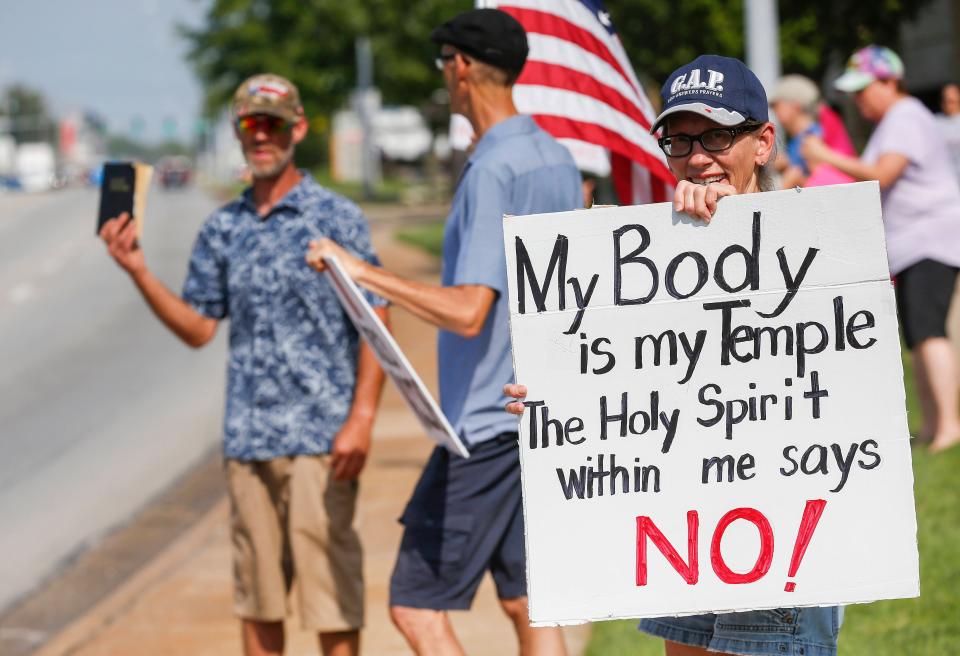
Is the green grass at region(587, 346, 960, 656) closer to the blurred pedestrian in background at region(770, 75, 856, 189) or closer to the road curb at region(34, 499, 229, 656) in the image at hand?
the blurred pedestrian in background at region(770, 75, 856, 189)

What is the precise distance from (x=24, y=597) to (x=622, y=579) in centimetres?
462

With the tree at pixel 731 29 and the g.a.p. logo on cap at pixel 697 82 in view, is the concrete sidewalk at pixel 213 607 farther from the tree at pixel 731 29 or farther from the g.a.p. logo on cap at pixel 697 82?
the tree at pixel 731 29

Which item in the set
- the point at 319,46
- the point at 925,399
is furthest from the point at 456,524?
the point at 319,46

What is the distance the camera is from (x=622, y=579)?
278 centimetres

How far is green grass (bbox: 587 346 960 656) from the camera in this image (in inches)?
183

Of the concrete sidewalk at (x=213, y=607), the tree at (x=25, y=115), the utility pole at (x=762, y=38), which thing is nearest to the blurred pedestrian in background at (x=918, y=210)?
the utility pole at (x=762, y=38)

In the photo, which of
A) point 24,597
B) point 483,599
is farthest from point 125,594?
point 483,599

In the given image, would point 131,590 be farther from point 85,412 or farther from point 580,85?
point 85,412

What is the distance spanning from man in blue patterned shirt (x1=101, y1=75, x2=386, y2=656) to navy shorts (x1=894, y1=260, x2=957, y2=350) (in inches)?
129

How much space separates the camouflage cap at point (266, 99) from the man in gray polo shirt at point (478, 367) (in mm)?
801

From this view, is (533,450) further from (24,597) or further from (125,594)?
(24,597)

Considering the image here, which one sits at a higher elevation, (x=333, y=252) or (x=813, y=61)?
(x=813, y=61)

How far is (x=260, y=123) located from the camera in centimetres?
455

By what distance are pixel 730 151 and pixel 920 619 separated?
8.42ft
